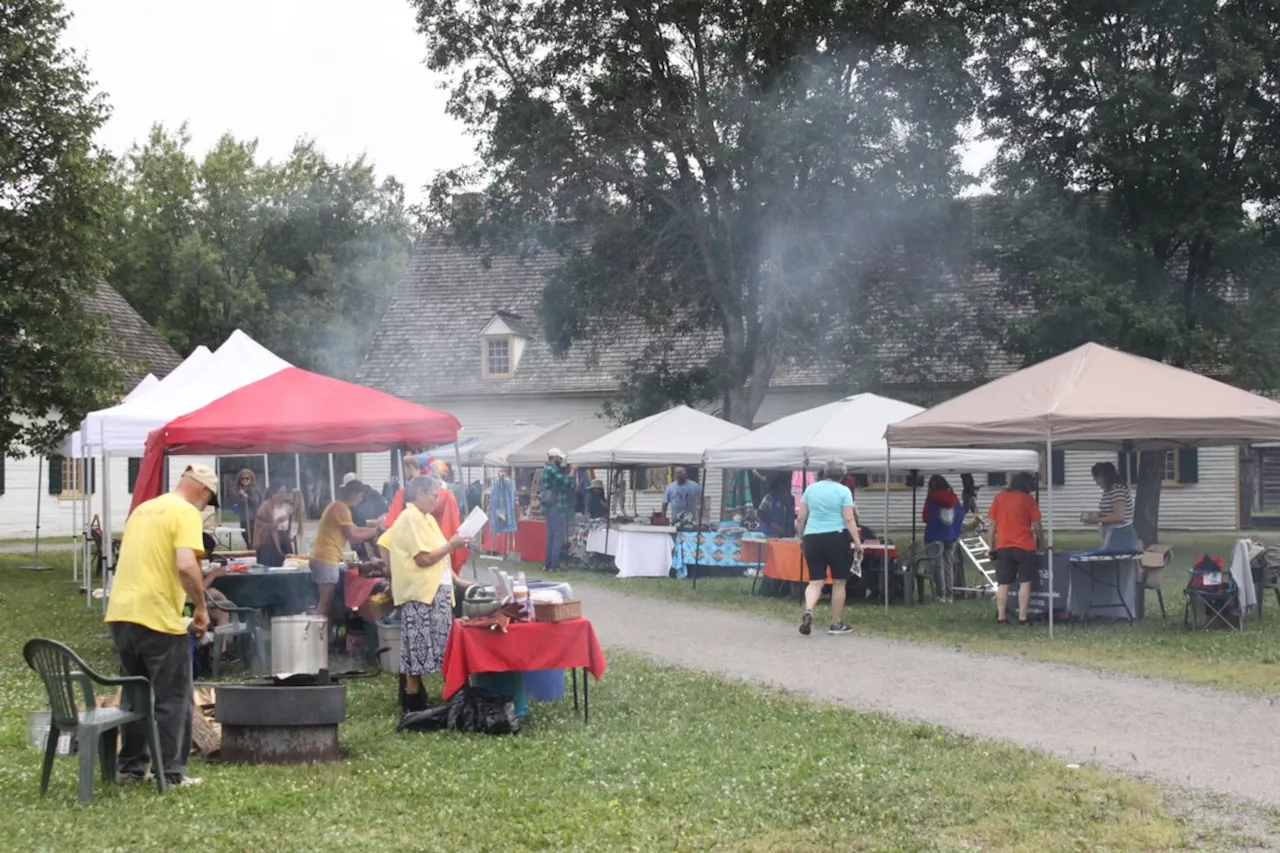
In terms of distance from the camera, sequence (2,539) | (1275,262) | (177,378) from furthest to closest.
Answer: (2,539) → (1275,262) → (177,378)

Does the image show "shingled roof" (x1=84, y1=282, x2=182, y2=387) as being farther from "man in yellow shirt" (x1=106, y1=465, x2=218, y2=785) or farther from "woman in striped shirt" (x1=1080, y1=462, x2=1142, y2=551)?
"man in yellow shirt" (x1=106, y1=465, x2=218, y2=785)

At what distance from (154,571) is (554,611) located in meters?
2.88

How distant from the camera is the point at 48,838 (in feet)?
24.5

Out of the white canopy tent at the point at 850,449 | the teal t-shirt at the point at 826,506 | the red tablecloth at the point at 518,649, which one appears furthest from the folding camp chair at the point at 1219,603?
the red tablecloth at the point at 518,649

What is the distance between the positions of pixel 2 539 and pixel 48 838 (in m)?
35.6

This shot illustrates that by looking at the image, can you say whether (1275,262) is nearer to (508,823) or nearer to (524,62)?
(524,62)

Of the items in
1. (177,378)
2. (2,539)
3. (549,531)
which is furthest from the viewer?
(2,539)

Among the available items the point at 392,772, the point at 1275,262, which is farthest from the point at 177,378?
the point at 1275,262

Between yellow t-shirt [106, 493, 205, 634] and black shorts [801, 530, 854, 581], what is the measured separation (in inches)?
333

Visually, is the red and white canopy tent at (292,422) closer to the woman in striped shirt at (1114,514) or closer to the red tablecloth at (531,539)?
the woman in striped shirt at (1114,514)

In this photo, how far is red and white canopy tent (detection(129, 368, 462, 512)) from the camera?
46.2 feet

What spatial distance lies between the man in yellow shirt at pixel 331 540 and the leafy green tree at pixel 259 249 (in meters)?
44.0

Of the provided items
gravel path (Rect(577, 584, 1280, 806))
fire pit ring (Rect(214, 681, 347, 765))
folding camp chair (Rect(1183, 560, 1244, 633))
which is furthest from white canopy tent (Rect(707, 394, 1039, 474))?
fire pit ring (Rect(214, 681, 347, 765))

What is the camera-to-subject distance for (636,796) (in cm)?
828
